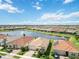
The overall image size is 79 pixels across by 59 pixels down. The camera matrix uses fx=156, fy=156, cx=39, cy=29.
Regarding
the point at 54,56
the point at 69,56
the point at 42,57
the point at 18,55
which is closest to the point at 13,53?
the point at 18,55

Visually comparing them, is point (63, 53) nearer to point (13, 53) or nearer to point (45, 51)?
point (45, 51)

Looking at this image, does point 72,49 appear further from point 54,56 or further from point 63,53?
point 54,56

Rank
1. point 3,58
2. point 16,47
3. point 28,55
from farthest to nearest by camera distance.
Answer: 1. point 16,47
2. point 28,55
3. point 3,58

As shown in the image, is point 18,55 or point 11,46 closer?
point 18,55

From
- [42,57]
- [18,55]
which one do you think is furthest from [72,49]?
[18,55]

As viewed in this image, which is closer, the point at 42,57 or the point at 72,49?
the point at 42,57

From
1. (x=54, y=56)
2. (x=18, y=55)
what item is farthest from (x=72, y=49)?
(x=18, y=55)

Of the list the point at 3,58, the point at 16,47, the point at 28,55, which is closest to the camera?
the point at 3,58

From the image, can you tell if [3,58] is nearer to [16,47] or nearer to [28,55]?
[28,55]
